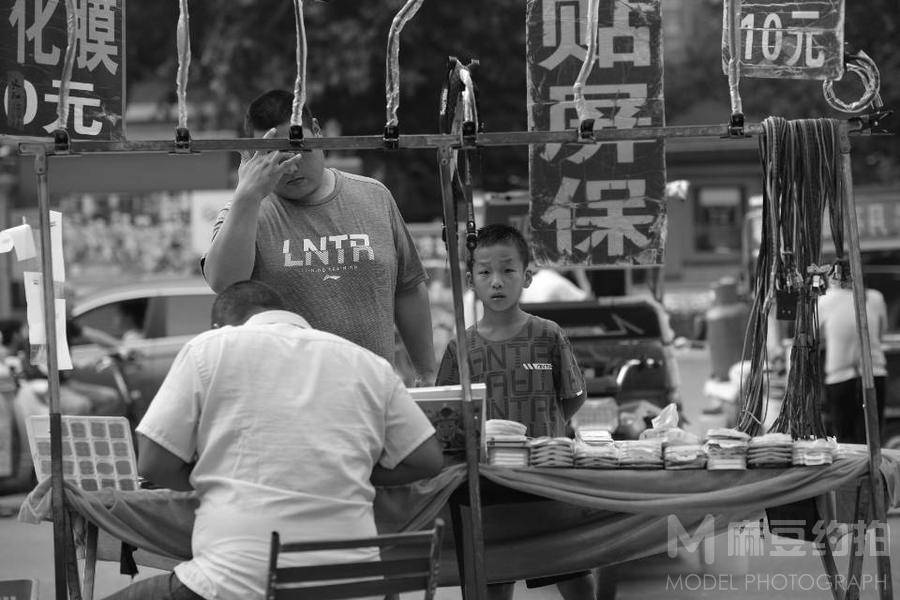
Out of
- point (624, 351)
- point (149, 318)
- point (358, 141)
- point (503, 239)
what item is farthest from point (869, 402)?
point (149, 318)

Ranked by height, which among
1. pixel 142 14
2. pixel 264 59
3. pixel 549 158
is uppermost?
pixel 142 14

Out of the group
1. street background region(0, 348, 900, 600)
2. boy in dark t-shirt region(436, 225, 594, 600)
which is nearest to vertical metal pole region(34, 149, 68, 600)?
boy in dark t-shirt region(436, 225, 594, 600)

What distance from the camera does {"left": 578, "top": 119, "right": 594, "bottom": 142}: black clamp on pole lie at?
13.1 feet

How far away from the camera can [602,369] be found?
8.59 metres

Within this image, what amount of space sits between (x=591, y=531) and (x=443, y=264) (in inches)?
327

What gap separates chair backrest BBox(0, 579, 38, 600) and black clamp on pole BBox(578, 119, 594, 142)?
2.17m

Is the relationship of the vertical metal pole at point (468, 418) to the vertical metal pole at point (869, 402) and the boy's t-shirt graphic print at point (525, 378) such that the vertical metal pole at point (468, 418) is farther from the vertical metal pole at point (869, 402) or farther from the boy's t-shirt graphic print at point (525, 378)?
the vertical metal pole at point (869, 402)

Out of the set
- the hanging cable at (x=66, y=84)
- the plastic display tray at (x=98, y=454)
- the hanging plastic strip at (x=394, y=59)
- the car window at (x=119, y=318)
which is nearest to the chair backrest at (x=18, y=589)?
the plastic display tray at (x=98, y=454)

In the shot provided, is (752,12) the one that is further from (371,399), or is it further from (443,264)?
(443,264)

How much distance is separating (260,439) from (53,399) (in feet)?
3.06

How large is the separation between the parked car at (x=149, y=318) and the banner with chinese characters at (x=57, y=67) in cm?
838

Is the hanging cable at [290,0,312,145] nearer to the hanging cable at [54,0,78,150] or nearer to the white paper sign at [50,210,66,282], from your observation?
the hanging cable at [54,0,78,150]

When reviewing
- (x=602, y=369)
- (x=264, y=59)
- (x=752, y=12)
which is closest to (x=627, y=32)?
(x=752, y=12)

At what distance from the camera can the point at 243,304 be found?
364 centimetres
